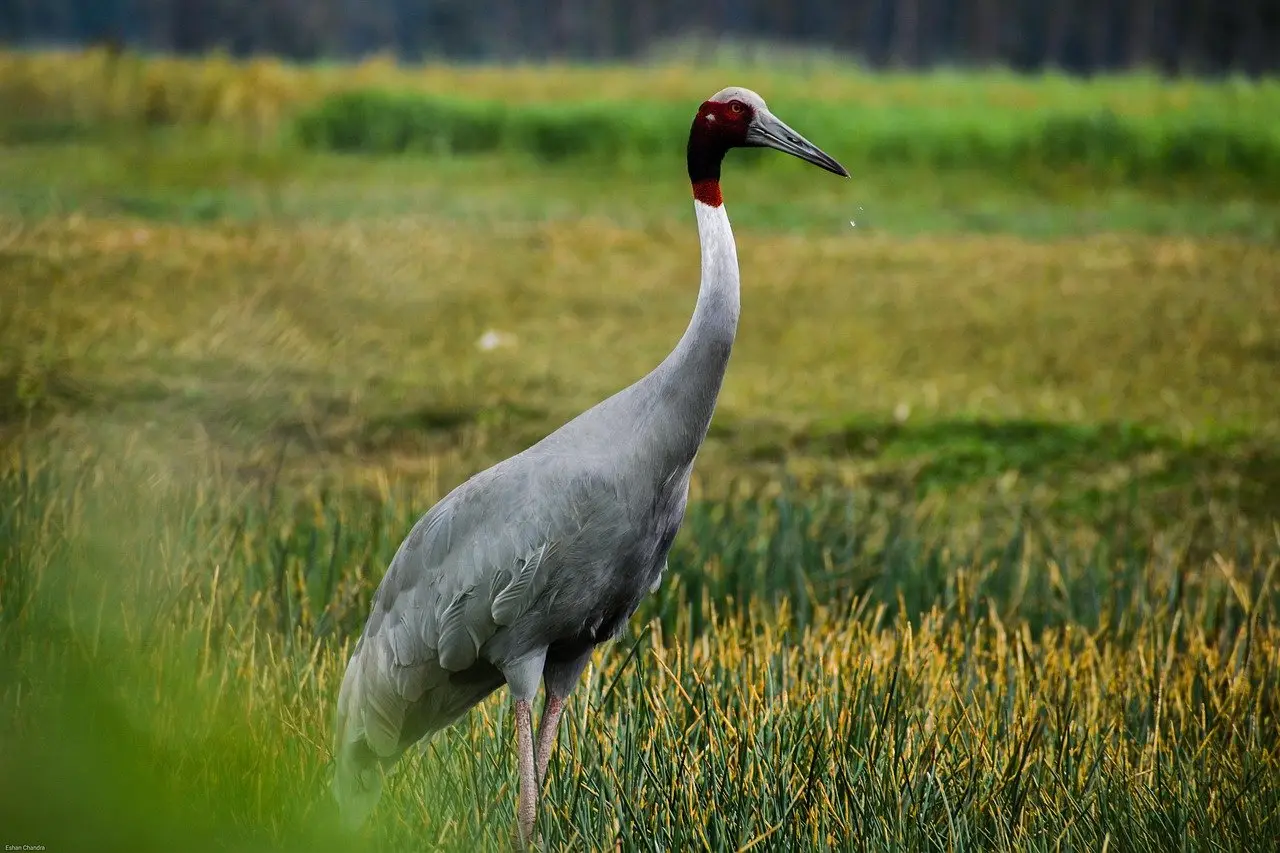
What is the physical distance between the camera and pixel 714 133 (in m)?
2.56

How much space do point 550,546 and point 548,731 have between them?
373mm

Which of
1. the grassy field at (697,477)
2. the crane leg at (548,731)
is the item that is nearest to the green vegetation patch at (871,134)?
the grassy field at (697,477)

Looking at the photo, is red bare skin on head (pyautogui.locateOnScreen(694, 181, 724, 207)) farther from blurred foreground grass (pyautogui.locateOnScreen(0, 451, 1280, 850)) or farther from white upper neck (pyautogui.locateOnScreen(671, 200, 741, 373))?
blurred foreground grass (pyautogui.locateOnScreen(0, 451, 1280, 850))

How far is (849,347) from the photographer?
28.6 feet

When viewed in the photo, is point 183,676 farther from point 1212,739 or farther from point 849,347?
point 849,347

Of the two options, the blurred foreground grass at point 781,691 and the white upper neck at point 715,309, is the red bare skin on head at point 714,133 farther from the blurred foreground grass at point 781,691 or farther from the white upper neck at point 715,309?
the blurred foreground grass at point 781,691

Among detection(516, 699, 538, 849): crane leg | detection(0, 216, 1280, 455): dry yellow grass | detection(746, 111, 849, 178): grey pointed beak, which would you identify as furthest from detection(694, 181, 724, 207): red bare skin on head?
detection(0, 216, 1280, 455): dry yellow grass

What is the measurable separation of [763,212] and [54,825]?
484 inches

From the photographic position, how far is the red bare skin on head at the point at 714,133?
2.54m

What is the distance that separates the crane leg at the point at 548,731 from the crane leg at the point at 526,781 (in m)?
0.09

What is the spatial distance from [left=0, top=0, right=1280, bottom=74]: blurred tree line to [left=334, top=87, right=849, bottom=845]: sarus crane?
16.1 metres

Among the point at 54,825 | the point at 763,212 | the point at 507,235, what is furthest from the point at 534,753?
the point at 763,212

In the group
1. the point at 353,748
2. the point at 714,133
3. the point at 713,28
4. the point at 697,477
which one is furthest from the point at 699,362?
the point at 713,28

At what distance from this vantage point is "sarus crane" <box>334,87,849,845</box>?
2393 millimetres
